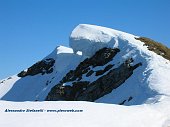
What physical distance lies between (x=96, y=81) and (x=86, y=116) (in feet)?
102

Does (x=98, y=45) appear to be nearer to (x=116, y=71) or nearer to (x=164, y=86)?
(x=116, y=71)

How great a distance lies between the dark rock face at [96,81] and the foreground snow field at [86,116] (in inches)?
847

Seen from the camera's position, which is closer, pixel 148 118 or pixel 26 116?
pixel 26 116

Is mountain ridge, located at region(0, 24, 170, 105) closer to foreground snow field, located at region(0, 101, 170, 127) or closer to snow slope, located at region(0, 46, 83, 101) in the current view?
snow slope, located at region(0, 46, 83, 101)

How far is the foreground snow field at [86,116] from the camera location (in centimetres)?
1917

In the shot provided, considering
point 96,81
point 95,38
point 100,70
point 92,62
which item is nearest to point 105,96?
point 96,81

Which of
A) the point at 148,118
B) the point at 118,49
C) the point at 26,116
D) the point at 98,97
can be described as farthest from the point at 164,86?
the point at 118,49

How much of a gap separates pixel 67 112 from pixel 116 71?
98.0ft

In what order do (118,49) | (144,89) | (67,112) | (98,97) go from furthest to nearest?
(118,49)
(98,97)
(144,89)
(67,112)

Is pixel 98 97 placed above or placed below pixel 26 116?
below

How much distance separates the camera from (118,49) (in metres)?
58.8

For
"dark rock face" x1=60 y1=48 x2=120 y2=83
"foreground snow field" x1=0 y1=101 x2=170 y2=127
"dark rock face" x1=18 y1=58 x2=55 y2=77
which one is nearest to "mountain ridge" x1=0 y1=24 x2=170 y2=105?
"dark rock face" x1=18 y1=58 x2=55 y2=77

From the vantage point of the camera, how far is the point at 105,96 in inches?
1811

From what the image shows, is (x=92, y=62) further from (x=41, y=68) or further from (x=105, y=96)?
(x=41, y=68)
